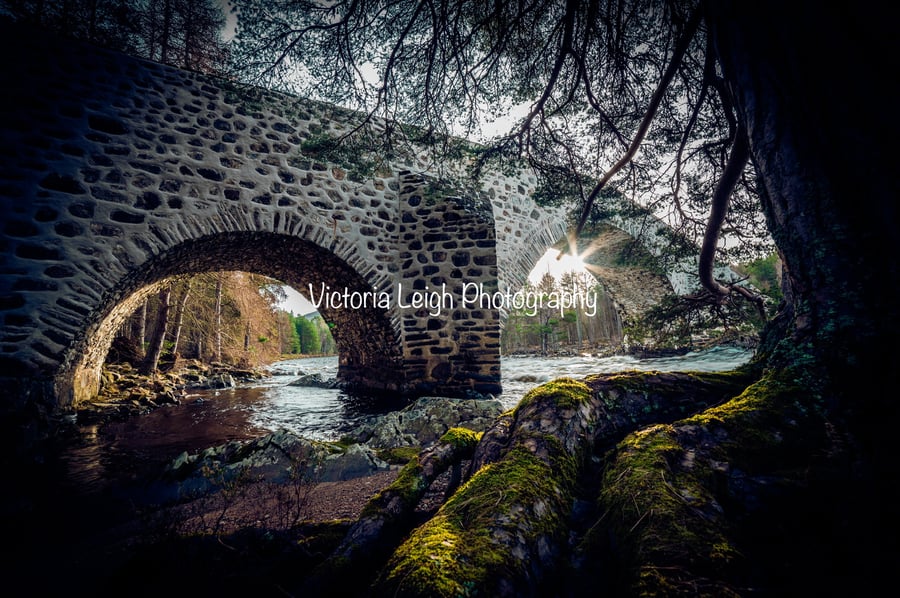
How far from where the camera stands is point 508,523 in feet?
3.52

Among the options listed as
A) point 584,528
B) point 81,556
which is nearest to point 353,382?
point 81,556

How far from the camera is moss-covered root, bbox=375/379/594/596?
2.86 ft

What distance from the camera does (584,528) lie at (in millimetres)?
1218

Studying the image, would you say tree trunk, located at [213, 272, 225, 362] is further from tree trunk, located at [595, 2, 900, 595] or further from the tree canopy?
tree trunk, located at [595, 2, 900, 595]

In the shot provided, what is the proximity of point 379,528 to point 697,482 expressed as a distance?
116 cm

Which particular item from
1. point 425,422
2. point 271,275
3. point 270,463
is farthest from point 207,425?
point 425,422

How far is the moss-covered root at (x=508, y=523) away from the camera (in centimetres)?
87

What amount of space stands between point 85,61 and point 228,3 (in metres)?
2.89

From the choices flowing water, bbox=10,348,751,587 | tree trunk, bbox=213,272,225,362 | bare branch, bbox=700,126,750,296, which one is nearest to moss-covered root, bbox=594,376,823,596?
bare branch, bbox=700,126,750,296

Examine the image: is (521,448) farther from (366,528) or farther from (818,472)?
(818,472)

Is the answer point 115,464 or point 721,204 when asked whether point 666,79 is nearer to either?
point 721,204

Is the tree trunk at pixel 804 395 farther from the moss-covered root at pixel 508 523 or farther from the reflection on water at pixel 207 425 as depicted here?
the reflection on water at pixel 207 425

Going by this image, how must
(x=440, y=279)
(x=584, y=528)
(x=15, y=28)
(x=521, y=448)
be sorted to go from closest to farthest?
(x=584, y=528)
(x=521, y=448)
(x=15, y=28)
(x=440, y=279)

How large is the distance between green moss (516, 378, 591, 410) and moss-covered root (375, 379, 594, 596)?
1cm
